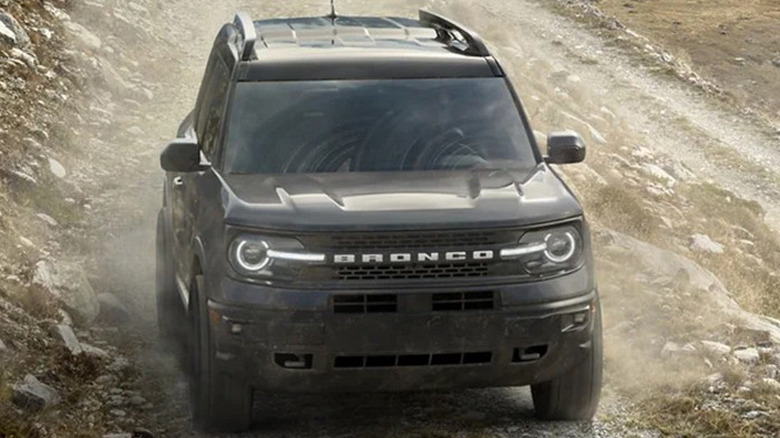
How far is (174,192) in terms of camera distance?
962 cm

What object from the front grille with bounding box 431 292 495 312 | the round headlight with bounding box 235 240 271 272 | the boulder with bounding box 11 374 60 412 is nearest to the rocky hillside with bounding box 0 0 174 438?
the boulder with bounding box 11 374 60 412

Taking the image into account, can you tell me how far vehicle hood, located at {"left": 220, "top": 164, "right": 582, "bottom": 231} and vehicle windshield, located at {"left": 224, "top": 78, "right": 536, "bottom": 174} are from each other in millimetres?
170

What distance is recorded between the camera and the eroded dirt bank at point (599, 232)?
837cm

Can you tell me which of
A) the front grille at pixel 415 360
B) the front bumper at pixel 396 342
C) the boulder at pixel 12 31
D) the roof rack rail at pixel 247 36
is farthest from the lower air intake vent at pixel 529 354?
the boulder at pixel 12 31

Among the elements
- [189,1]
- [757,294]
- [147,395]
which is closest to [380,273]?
[147,395]

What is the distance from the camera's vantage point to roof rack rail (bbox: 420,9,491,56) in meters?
8.79

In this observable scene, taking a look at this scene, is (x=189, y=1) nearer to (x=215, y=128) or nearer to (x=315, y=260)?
(x=215, y=128)

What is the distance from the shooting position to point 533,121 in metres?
20.3

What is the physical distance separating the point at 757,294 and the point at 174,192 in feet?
23.0

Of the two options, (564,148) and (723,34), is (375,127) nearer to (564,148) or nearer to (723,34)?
(564,148)

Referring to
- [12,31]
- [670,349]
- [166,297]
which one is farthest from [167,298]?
[12,31]

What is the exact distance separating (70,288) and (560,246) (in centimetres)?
434

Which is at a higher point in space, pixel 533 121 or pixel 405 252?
pixel 405 252

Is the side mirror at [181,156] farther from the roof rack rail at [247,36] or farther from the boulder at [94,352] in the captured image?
the boulder at [94,352]
